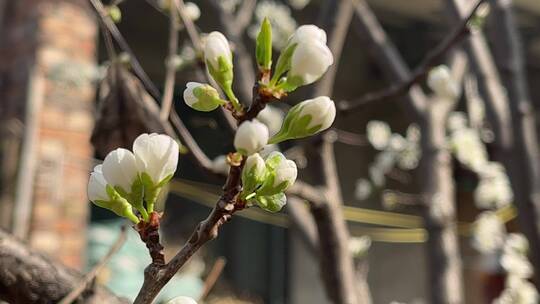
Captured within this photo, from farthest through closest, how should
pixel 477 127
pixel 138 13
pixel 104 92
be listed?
pixel 138 13, pixel 477 127, pixel 104 92

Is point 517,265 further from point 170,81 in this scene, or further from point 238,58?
point 170,81

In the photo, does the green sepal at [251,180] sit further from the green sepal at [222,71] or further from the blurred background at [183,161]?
the blurred background at [183,161]

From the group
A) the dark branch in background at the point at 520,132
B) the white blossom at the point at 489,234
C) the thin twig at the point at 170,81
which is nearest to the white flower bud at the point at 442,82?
the dark branch in background at the point at 520,132

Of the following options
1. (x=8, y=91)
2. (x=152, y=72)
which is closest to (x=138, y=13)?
(x=152, y=72)

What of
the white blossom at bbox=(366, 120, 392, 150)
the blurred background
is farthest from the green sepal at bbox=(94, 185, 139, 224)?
the white blossom at bbox=(366, 120, 392, 150)

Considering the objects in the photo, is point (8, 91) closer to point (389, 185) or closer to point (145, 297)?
point (145, 297)
